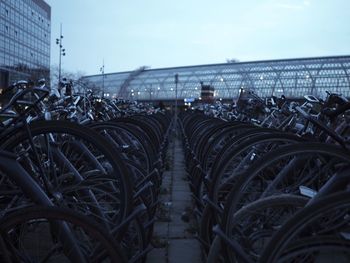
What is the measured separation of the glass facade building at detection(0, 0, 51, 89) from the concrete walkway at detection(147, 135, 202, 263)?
40958 mm

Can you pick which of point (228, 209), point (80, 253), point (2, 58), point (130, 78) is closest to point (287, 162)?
point (228, 209)

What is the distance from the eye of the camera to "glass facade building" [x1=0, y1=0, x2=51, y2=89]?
54562 mm

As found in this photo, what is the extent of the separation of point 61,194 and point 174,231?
215 centimetres

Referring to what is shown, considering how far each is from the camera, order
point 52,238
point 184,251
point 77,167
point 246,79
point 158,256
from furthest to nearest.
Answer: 1. point 246,79
2. point 184,251
3. point 158,256
4. point 77,167
5. point 52,238

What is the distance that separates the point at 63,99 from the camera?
4996 millimetres

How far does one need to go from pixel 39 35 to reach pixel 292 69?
3581 centimetres

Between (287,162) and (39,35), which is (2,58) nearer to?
(39,35)

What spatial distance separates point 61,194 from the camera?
291cm

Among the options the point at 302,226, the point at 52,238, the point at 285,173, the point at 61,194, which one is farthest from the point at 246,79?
the point at 302,226

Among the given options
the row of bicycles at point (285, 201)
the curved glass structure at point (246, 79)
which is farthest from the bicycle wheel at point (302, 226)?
the curved glass structure at point (246, 79)

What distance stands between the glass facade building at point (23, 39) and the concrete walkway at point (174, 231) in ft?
134

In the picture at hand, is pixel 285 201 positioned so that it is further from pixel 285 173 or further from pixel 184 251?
pixel 184 251

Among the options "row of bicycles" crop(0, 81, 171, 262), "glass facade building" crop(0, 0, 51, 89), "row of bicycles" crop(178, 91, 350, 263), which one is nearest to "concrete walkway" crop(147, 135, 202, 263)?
"row of bicycles" crop(0, 81, 171, 262)

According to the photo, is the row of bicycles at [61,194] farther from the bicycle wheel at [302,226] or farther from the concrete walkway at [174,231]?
the bicycle wheel at [302,226]
